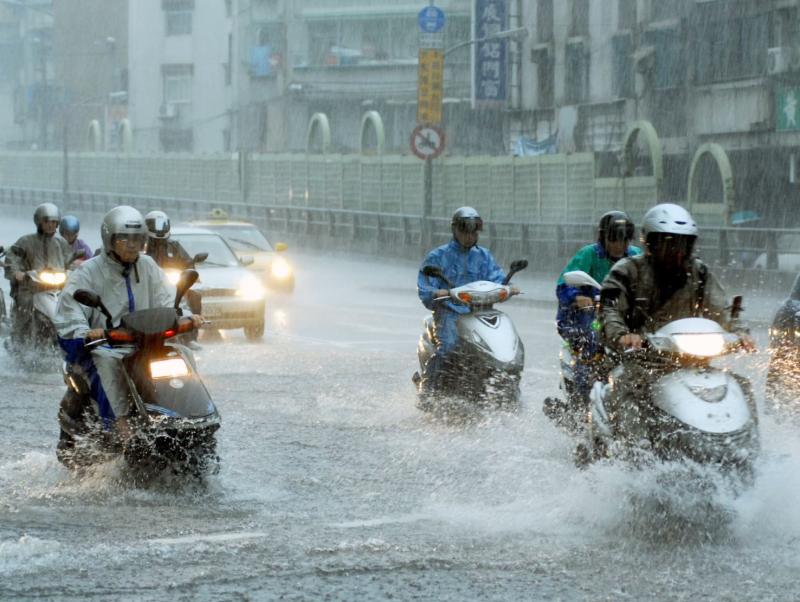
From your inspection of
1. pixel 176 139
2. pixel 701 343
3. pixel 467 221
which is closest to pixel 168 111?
pixel 176 139

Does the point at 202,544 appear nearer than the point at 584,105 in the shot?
Yes

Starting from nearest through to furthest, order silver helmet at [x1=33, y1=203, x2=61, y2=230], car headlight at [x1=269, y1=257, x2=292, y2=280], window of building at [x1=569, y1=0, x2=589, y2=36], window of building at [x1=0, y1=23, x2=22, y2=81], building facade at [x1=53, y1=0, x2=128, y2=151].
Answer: silver helmet at [x1=33, y1=203, x2=61, y2=230], car headlight at [x1=269, y1=257, x2=292, y2=280], window of building at [x1=569, y1=0, x2=589, y2=36], building facade at [x1=53, y1=0, x2=128, y2=151], window of building at [x1=0, y1=23, x2=22, y2=81]

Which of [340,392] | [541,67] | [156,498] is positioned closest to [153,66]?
[541,67]

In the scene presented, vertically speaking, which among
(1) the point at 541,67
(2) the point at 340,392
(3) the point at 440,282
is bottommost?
(2) the point at 340,392

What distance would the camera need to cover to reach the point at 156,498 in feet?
28.0

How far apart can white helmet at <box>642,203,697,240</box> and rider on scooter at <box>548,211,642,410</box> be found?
219cm

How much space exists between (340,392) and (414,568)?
24.3 ft

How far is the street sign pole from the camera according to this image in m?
36.4

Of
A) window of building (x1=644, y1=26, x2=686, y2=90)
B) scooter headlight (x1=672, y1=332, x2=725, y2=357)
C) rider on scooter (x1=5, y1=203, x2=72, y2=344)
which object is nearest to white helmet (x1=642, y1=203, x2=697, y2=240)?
scooter headlight (x1=672, y1=332, x2=725, y2=357)

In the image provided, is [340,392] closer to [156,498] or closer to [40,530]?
[156,498]

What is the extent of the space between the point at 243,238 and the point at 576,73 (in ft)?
72.2

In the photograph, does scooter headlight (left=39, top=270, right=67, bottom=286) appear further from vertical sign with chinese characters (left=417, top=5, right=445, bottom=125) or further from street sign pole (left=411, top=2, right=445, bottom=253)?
vertical sign with chinese characters (left=417, top=5, right=445, bottom=125)

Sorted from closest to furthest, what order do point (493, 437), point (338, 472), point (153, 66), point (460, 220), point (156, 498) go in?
1. point (156, 498)
2. point (338, 472)
3. point (493, 437)
4. point (460, 220)
5. point (153, 66)

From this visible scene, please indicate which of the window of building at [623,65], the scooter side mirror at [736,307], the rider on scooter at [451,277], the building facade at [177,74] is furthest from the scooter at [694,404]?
the building facade at [177,74]
